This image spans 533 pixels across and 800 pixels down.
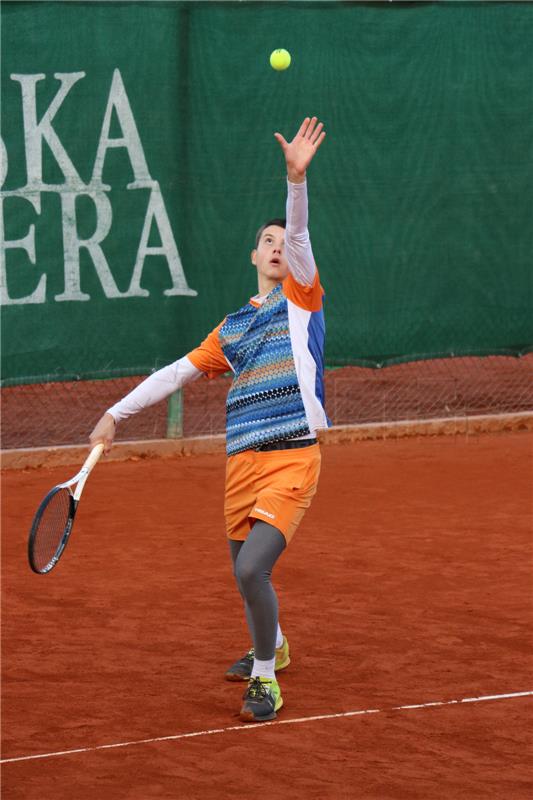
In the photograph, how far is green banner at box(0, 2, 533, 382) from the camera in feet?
32.3

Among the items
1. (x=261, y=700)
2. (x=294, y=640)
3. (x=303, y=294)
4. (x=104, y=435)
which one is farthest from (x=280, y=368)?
(x=294, y=640)

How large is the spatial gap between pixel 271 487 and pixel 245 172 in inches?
200

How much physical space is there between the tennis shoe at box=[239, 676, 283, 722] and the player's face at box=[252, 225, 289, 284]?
58.1 inches

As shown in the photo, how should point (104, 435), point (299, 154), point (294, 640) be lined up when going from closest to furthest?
1. point (299, 154)
2. point (104, 435)
3. point (294, 640)

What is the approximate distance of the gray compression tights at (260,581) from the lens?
549 centimetres

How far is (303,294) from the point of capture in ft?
18.3

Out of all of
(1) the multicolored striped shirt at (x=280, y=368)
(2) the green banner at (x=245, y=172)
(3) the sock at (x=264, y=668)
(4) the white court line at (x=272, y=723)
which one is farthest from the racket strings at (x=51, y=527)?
(2) the green banner at (x=245, y=172)

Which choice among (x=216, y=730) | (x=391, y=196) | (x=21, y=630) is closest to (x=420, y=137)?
(x=391, y=196)

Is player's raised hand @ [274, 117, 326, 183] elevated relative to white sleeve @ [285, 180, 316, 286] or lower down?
elevated

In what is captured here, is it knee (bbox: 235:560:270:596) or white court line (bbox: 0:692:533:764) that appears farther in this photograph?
knee (bbox: 235:560:270:596)

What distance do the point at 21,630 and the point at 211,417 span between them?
195 inches

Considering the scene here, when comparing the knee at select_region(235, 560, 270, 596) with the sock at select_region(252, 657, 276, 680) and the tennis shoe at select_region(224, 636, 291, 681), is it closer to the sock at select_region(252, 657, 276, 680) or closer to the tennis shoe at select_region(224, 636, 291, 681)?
the sock at select_region(252, 657, 276, 680)

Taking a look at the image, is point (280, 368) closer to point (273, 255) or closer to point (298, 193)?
point (273, 255)

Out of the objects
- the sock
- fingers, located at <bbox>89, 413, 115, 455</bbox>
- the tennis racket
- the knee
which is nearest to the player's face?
fingers, located at <bbox>89, 413, 115, 455</bbox>
